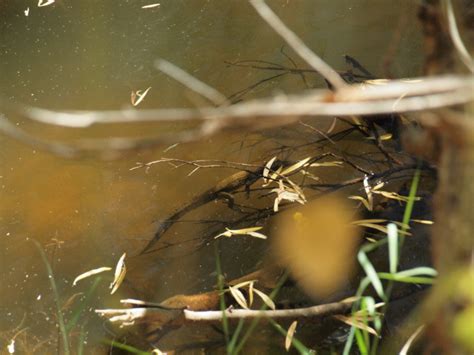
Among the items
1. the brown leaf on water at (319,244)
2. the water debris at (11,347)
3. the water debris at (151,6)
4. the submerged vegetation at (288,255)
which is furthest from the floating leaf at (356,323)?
the water debris at (151,6)

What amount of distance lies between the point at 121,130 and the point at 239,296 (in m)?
0.91

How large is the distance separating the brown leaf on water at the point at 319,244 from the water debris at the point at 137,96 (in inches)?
31.7

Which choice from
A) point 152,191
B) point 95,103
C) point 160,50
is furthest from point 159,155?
point 160,50

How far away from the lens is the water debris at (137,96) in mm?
2500

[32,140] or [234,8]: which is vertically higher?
[32,140]

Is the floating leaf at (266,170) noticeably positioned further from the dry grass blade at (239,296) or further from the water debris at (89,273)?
the water debris at (89,273)

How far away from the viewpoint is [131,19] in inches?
117

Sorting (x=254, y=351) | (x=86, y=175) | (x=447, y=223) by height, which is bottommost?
(x=254, y=351)

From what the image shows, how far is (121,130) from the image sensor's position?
240 cm

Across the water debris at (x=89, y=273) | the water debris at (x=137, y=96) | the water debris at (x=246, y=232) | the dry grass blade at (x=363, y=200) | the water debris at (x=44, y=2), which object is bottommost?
the water debris at (x=89, y=273)

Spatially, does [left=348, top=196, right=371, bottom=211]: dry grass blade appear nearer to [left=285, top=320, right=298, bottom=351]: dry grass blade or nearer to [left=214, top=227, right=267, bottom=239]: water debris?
[left=214, top=227, right=267, bottom=239]: water debris

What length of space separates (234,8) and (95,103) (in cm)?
81

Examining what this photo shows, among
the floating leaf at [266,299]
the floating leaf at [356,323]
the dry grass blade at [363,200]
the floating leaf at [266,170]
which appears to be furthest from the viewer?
the floating leaf at [266,170]

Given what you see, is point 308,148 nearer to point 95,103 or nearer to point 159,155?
point 159,155
